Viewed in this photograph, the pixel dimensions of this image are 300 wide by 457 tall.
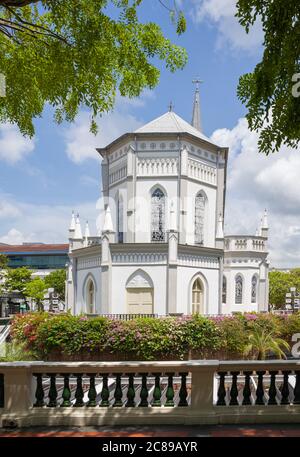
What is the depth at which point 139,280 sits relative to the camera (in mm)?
24750

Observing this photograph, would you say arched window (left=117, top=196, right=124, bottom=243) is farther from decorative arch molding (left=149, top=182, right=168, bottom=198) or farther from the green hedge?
the green hedge

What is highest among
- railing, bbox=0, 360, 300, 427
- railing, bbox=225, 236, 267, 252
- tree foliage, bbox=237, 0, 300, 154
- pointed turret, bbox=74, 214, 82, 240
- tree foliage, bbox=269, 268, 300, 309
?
tree foliage, bbox=237, 0, 300, 154

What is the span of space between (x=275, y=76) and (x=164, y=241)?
2288cm

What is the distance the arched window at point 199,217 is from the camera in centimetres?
2965

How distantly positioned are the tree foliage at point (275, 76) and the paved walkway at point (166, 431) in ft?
13.4

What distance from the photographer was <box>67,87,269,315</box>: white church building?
2470 centimetres

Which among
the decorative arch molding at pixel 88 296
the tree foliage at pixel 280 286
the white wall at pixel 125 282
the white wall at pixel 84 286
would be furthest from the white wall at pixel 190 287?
the tree foliage at pixel 280 286

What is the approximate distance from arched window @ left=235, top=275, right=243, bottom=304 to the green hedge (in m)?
15.2

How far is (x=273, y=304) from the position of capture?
60344 millimetres

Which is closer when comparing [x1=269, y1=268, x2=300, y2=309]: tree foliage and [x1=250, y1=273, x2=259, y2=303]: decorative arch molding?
[x1=250, y1=273, x2=259, y2=303]: decorative arch molding

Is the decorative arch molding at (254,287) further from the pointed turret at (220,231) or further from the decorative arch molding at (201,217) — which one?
the decorative arch molding at (201,217)

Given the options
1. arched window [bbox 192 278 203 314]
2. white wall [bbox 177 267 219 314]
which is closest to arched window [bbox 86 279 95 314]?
white wall [bbox 177 267 219 314]
